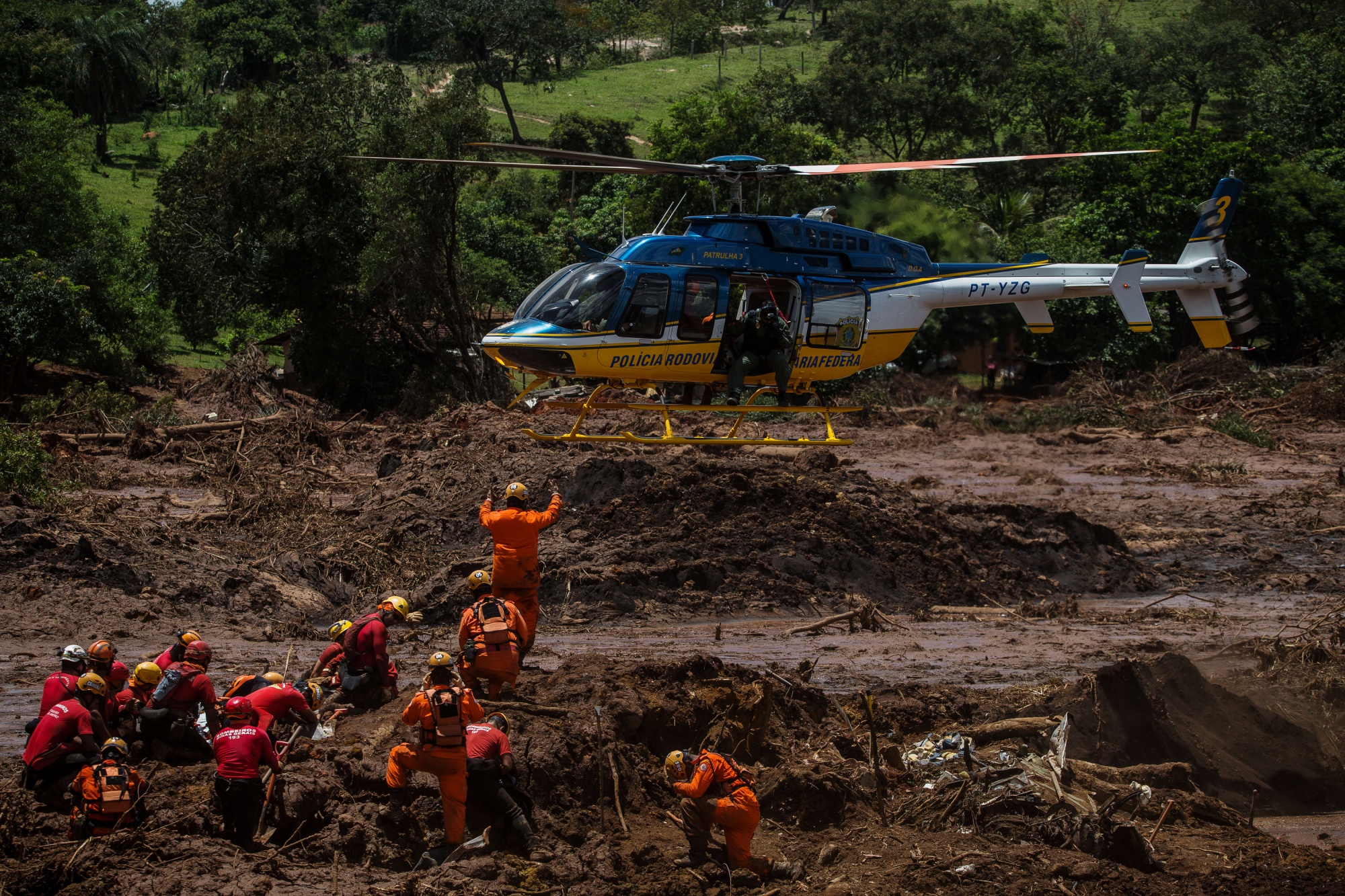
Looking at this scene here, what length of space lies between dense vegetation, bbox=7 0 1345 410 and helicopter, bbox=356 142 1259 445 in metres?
9.94

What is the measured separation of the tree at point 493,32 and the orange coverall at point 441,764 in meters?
49.0

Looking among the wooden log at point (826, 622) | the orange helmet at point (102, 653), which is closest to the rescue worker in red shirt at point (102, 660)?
the orange helmet at point (102, 653)

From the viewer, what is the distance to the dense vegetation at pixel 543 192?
29.3 m

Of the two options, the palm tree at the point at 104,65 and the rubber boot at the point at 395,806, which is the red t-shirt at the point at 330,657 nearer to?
the rubber boot at the point at 395,806

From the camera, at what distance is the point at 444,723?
22.6ft

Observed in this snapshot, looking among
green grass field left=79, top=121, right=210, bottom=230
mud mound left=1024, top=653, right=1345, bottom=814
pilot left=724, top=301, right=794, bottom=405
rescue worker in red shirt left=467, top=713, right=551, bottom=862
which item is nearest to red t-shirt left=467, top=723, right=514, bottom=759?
rescue worker in red shirt left=467, top=713, right=551, bottom=862

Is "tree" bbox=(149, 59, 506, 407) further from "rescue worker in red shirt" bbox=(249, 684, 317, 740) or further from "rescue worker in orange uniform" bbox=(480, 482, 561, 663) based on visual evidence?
"rescue worker in red shirt" bbox=(249, 684, 317, 740)

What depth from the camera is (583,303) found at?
1242 cm

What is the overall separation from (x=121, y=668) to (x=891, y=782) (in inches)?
247

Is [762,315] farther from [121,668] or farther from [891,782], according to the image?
[121,668]

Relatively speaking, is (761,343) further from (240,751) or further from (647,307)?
(240,751)

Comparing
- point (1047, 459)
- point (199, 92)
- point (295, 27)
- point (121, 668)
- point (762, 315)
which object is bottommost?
point (1047, 459)

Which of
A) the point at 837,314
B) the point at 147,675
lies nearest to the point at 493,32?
the point at 837,314

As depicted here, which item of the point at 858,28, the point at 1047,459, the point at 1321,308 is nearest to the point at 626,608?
the point at 1047,459
